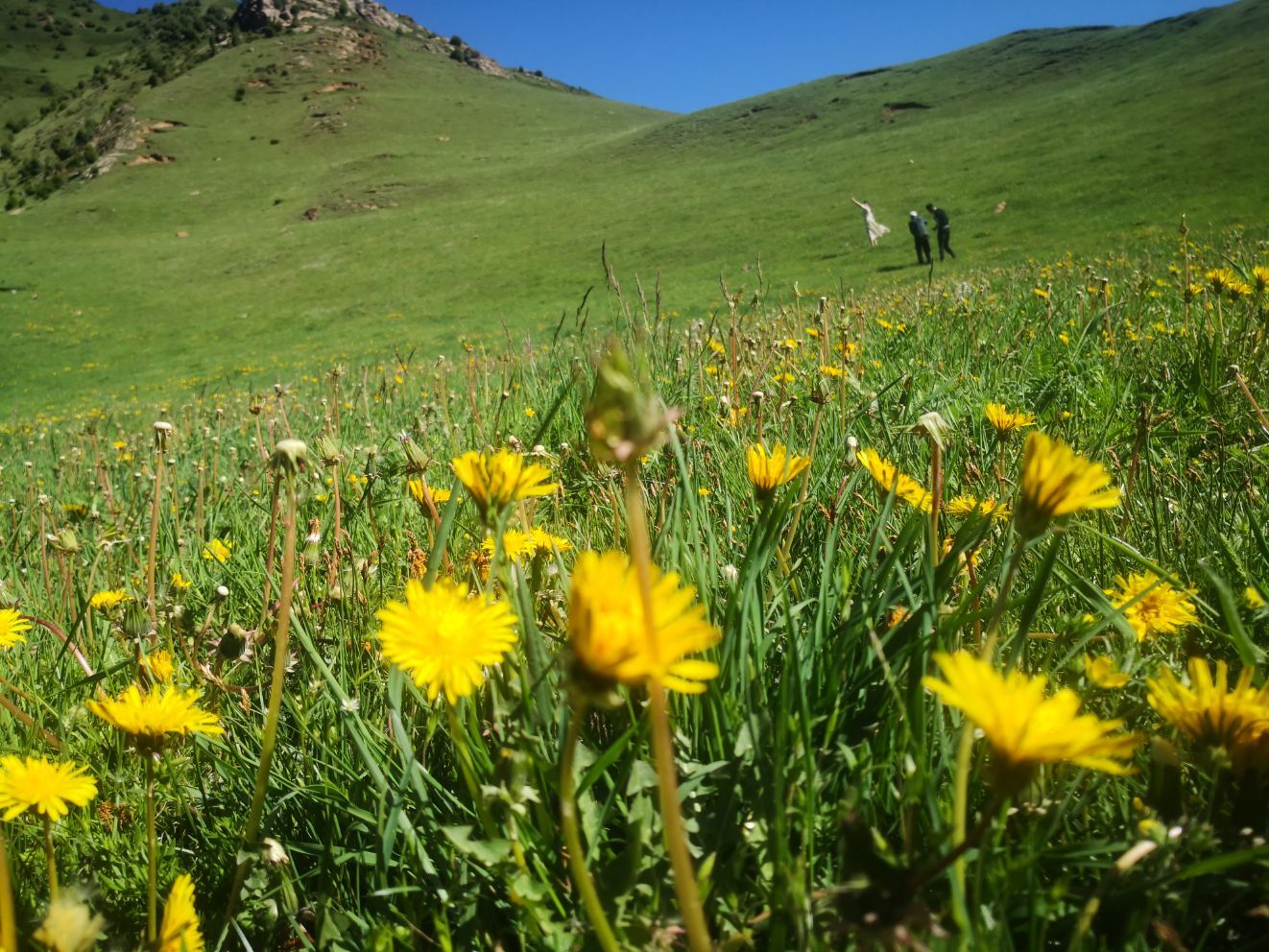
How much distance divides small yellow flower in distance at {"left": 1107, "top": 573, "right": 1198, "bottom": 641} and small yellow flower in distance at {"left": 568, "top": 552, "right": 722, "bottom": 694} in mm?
807

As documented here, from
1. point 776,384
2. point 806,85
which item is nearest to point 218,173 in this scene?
point 806,85

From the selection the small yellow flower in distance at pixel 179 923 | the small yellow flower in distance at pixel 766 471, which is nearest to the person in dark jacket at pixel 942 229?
the small yellow flower in distance at pixel 766 471

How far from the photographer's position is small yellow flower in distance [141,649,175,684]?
109 centimetres

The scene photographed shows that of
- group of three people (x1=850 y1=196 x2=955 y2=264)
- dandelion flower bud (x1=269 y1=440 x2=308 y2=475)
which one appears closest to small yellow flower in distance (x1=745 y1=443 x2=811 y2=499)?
dandelion flower bud (x1=269 y1=440 x2=308 y2=475)

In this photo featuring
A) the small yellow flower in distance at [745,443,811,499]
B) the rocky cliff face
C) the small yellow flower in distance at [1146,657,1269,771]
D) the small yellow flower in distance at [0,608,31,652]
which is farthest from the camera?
the rocky cliff face

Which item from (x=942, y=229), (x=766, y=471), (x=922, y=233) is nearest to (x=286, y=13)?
(x=942, y=229)

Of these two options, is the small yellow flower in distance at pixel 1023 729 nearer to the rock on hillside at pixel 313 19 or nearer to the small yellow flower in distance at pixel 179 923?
the small yellow flower in distance at pixel 179 923

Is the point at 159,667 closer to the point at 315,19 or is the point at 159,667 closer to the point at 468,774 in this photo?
the point at 468,774

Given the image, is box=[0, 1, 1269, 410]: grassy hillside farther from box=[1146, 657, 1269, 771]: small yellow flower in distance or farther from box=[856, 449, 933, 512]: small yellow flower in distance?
box=[1146, 657, 1269, 771]: small yellow flower in distance

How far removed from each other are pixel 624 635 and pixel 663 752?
0.24ft

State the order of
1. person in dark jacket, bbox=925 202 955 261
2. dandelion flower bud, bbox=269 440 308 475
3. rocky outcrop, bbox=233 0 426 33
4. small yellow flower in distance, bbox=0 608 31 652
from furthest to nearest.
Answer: rocky outcrop, bbox=233 0 426 33
person in dark jacket, bbox=925 202 955 261
small yellow flower in distance, bbox=0 608 31 652
dandelion flower bud, bbox=269 440 308 475

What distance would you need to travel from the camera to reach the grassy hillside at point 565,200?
1781cm

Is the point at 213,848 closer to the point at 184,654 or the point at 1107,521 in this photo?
the point at 184,654

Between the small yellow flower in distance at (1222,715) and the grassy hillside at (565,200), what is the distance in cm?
715
